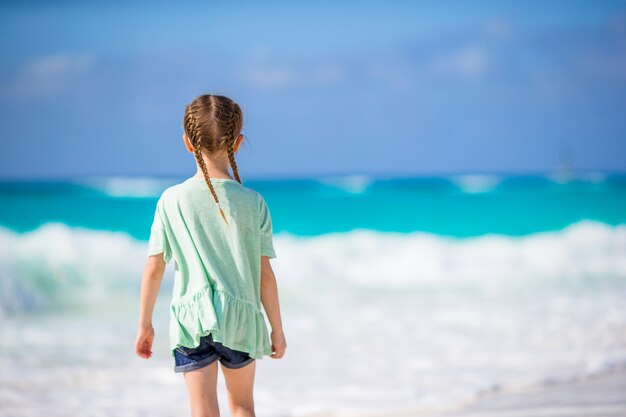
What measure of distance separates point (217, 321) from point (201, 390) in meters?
0.22

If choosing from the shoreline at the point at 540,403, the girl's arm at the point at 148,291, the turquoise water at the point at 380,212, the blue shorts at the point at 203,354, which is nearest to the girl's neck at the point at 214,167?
the girl's arm at the point at 148,291

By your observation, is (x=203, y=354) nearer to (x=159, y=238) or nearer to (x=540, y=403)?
(x=159, y=238)

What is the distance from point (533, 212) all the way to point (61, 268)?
14.0 m

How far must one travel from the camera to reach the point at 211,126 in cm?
246

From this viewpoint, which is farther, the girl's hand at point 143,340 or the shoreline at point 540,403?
the shoreline at point 540,403

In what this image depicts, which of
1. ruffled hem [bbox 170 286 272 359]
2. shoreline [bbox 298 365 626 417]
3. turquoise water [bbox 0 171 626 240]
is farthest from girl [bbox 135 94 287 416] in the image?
turquoise water [bbox 0 171 626 240]

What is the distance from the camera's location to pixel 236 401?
254 centimetres

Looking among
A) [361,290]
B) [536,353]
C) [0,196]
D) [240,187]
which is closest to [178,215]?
[240,187]

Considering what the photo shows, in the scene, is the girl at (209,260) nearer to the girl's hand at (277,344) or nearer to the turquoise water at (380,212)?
the girl's hand at (277,344)

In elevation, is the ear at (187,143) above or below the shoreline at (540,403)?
above

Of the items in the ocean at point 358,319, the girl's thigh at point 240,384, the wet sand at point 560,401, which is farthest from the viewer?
the ocean at point 358,319

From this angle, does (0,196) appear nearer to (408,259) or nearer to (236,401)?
(408,259)

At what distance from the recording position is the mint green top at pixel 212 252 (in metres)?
2.44

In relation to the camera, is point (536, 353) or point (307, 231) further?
point (307, 231)
